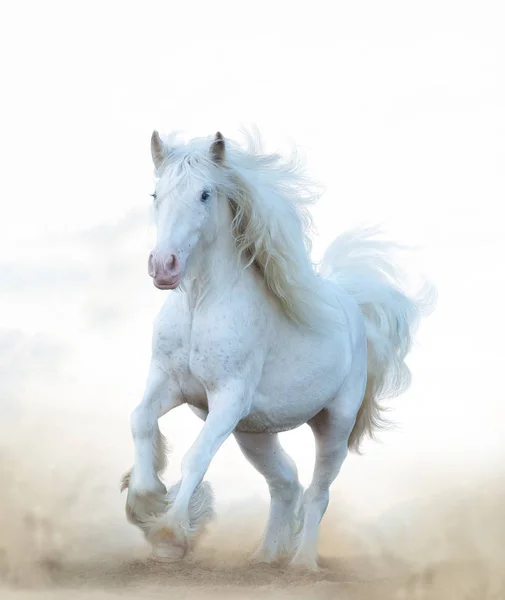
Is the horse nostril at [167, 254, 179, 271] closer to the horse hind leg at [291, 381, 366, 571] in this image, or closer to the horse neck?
the horse neck

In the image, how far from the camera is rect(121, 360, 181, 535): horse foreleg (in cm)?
701

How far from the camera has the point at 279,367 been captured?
7.47 metres

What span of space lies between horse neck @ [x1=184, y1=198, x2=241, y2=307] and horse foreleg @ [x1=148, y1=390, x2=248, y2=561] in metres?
0.57

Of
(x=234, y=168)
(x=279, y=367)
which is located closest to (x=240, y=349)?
(x=279, y=367)

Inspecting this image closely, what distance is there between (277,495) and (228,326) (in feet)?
6.13

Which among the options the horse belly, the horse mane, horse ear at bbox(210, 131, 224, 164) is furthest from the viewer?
the horse belly

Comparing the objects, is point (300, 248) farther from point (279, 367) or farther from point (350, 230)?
point (350, 230)

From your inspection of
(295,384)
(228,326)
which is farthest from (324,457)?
(228,326)

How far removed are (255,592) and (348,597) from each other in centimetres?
52

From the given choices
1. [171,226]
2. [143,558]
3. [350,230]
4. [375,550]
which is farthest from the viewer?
[375,550]

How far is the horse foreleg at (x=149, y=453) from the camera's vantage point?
23.0ft

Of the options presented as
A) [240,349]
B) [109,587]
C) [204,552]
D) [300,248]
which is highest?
[300,248]

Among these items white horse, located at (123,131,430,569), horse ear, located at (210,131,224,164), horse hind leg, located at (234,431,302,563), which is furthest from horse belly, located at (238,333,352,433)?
horse ear, located at (210,131,224,164)

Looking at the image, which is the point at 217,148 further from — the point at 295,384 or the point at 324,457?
the point at 324,457
